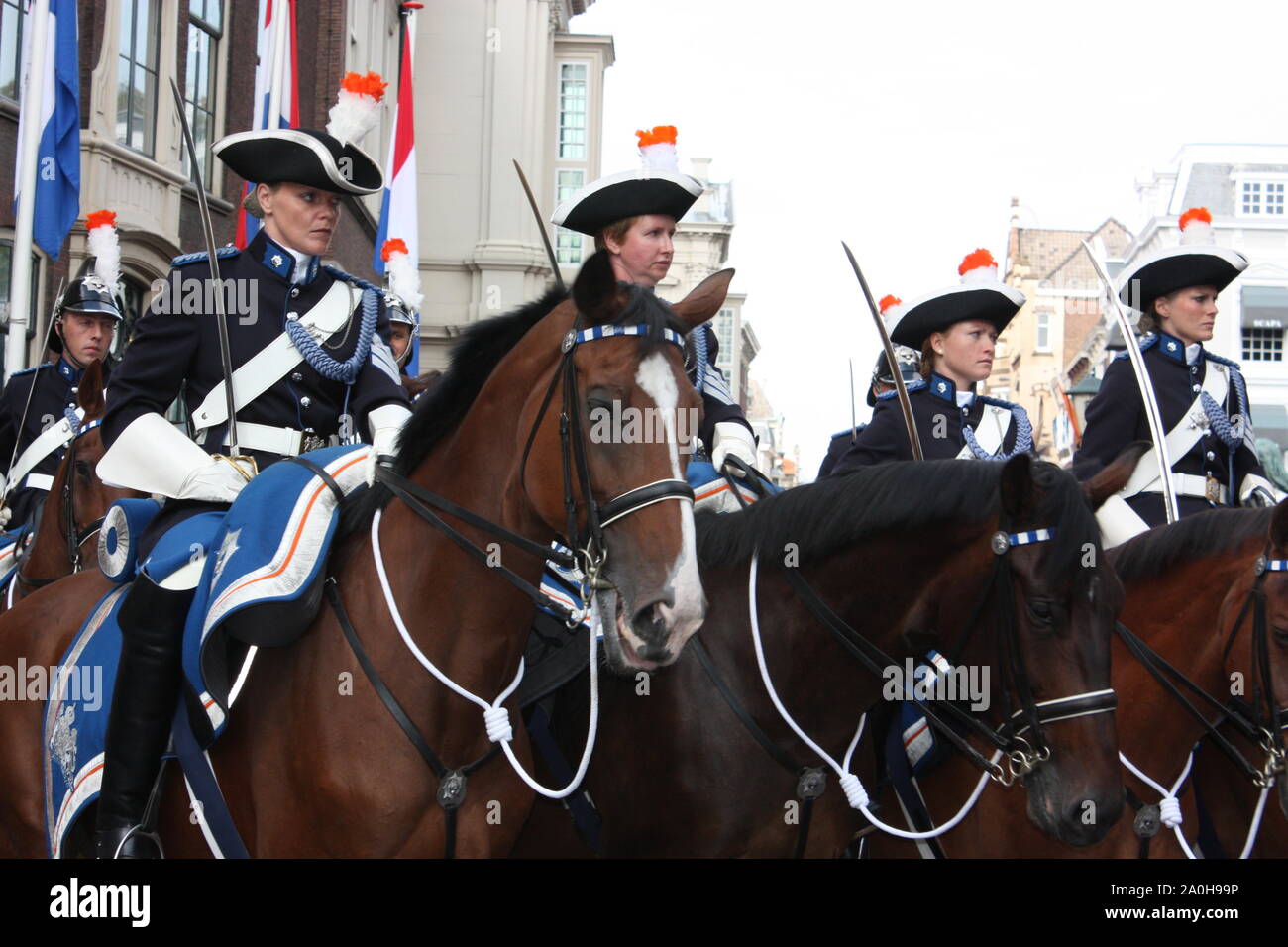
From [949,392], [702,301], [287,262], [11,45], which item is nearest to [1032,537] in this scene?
[702,301]

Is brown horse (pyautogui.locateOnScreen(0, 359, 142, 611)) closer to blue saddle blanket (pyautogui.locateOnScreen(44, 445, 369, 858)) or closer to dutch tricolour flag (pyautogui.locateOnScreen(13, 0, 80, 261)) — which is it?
blue saddle blanket (pyautogui.locateOnScreen(44, 445, 369, 858))

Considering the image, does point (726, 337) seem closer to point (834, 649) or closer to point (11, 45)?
point (11, 45)

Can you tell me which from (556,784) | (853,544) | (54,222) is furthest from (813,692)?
(54,222)

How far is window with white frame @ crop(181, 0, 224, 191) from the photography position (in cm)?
1977

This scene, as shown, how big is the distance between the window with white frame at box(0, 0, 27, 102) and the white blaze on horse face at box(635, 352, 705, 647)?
13239mm

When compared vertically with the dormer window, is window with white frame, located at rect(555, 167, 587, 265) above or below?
below

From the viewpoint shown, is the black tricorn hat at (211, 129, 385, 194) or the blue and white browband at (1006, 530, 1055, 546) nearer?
the blue and white browband at (1006, 530, 1055, 546)

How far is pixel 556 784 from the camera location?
4930 millimetres

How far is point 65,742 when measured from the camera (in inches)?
191

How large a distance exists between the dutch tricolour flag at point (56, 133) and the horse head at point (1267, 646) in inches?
394

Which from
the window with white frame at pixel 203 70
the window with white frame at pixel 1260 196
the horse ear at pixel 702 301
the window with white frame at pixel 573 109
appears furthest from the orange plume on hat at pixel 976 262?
the window with white frame at pixel 1260 196

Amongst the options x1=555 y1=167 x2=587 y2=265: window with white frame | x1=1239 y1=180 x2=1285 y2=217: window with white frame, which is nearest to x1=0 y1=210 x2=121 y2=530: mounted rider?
x1=555 y1=167 x2=587 y2=265: window with white frame

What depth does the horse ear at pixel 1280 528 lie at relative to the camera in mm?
5312

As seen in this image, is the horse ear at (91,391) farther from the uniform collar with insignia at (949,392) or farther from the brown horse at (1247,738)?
the brown horse at (1247,738)
